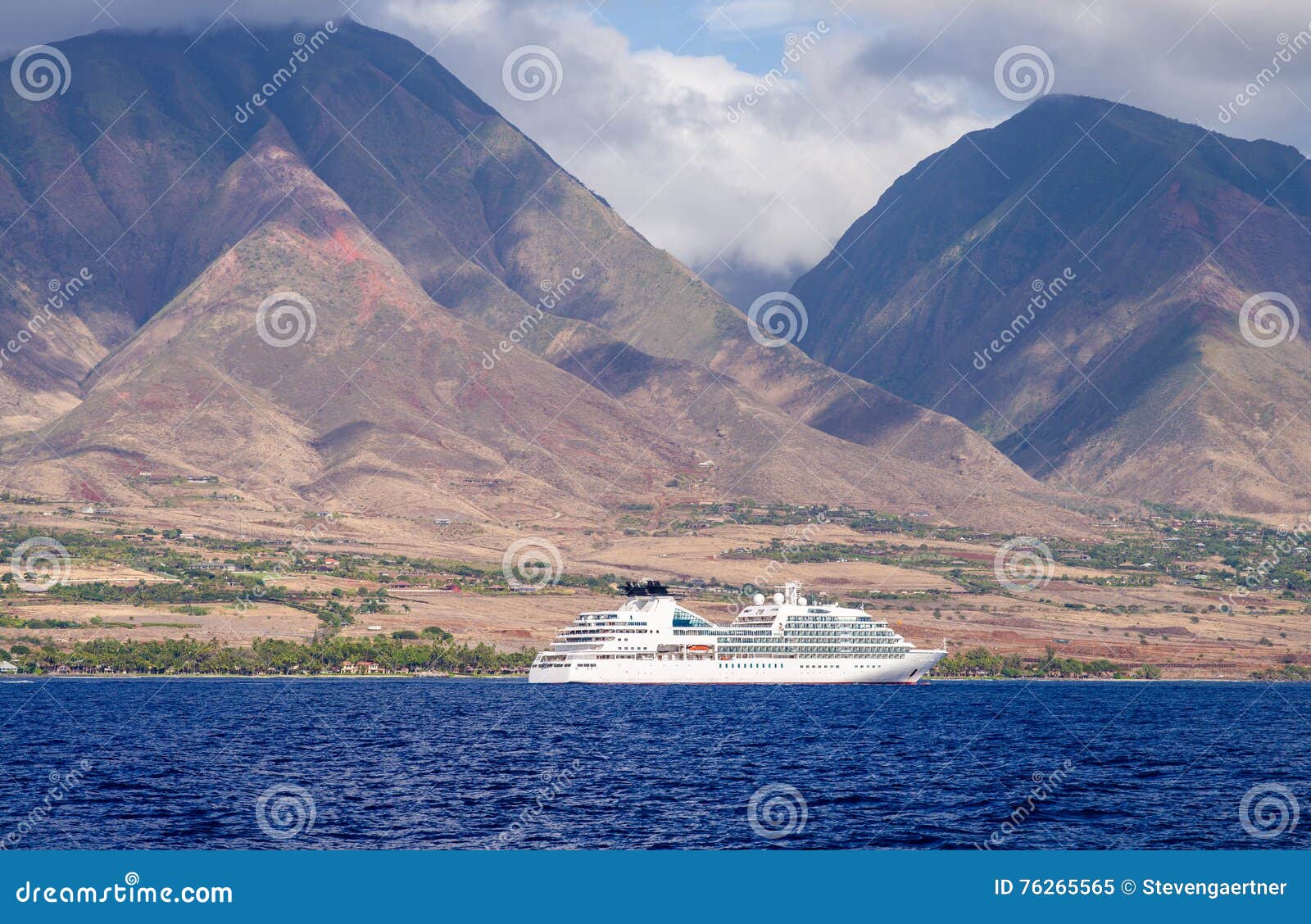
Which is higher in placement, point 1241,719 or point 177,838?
point 1241,719

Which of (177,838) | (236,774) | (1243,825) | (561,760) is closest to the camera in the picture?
(177,838)

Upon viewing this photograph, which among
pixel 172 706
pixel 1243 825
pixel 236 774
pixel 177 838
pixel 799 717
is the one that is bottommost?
pixel 1243 825

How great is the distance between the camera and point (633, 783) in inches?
4478

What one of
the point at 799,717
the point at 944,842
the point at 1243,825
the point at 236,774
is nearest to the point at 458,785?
the point at 236,774

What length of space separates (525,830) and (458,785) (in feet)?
68.7

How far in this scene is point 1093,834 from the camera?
9156cm

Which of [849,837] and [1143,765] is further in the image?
[1143,765]

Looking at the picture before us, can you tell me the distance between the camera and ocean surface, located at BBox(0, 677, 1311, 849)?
89.8 meters

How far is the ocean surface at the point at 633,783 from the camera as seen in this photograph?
89.8 metres

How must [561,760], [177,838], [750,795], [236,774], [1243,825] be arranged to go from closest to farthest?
[177,838], [1243,825], [750,795], [236,774], [561,760]

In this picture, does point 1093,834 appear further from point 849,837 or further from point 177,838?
point 177,838

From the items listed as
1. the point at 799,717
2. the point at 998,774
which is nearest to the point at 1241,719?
the point at 799,717

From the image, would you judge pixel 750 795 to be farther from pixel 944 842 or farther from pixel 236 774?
pixel 236 774

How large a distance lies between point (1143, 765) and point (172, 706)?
111985mm
